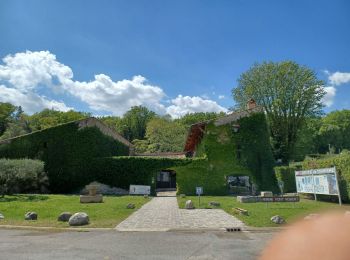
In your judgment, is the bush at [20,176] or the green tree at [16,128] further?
the green tree at [16,128]

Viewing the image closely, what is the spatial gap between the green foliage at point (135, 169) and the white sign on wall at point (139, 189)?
6.28 ft

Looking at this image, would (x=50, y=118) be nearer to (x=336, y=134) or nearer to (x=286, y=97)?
(x=286, y=97)

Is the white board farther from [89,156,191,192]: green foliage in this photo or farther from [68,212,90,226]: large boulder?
[68,212,90,226]: large boulder

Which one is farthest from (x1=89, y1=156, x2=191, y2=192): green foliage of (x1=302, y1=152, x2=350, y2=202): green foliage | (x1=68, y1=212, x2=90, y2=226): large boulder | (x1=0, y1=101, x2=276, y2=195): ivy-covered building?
(x1=68, y1=212, x2=90, y2=226): large boulder

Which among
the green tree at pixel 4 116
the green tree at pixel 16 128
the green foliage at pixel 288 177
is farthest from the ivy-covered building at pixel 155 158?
the green tree at pixel 4 116

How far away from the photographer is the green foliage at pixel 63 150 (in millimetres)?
37250

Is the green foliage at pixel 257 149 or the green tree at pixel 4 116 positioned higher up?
the green tree at pixel 4 116

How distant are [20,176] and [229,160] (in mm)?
20867

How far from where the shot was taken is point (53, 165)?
37812 millimetres

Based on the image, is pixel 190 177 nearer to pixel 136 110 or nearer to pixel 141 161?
pixel 141 161

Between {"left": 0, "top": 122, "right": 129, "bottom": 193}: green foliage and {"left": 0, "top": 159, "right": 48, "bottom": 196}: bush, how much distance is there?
3035 mm

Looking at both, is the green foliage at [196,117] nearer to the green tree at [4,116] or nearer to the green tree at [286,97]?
the green tree at [286,97]

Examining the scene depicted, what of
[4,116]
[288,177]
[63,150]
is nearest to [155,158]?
[63,150]

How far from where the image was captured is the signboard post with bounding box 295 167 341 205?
2102 centimetres
